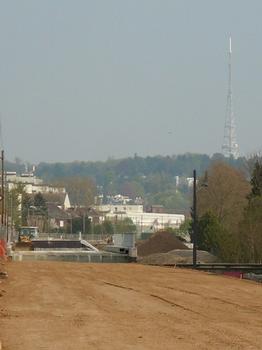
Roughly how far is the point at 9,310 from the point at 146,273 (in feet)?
69.1

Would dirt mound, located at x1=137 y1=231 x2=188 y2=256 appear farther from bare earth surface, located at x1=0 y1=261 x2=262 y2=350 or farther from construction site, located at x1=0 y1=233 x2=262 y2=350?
bare earth surface, located at x1=0 y1=261 x2=262 y2=350

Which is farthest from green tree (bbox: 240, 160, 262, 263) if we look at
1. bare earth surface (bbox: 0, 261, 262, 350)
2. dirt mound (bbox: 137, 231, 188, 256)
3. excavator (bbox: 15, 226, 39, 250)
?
bare earth surface (bbox: 0, 261, 262, 350)

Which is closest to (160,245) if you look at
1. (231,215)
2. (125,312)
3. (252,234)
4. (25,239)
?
(231,215)

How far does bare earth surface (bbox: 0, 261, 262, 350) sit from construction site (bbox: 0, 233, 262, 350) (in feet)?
0.06

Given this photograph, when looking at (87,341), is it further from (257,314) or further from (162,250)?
(162,250)

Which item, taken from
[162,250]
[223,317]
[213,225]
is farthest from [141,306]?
[162,250]

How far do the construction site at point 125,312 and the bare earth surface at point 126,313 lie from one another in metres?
0.02

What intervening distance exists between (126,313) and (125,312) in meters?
0.27

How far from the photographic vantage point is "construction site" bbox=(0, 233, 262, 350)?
661 inches

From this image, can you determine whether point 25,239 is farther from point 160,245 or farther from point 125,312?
point 125,312

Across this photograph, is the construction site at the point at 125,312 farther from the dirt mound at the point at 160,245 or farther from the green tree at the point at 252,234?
the dirt mound at the point at 160,245

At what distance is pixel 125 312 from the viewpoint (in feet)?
74.0

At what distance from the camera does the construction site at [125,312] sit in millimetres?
16781

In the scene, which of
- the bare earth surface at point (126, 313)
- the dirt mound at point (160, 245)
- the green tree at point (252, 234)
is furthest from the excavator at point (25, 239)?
the bare earth surface at point (126, 313)
